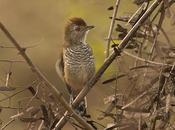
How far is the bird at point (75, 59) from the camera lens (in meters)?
3.24

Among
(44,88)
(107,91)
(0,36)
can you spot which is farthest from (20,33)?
(44,88)

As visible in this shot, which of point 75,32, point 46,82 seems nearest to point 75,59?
point 75,32

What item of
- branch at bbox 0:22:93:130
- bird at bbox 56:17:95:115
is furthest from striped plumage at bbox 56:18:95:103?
branch at bbox 0:22:93:130

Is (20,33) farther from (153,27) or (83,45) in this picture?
(153,27)

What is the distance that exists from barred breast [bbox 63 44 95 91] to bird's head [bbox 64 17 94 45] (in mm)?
83

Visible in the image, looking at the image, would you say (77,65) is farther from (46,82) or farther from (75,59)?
(46,82)

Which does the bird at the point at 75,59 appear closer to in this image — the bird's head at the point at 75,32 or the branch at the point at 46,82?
the bird's head at the point at 75,32

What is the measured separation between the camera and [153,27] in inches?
94.6

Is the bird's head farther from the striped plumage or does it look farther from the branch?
the branch

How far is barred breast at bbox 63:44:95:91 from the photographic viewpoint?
3.23 meters

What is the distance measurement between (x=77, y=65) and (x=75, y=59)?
0.03m

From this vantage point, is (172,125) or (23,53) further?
(172,125)

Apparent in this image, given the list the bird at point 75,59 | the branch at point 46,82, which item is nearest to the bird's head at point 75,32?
the bird at point 75,59

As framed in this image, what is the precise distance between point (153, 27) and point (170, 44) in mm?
187
